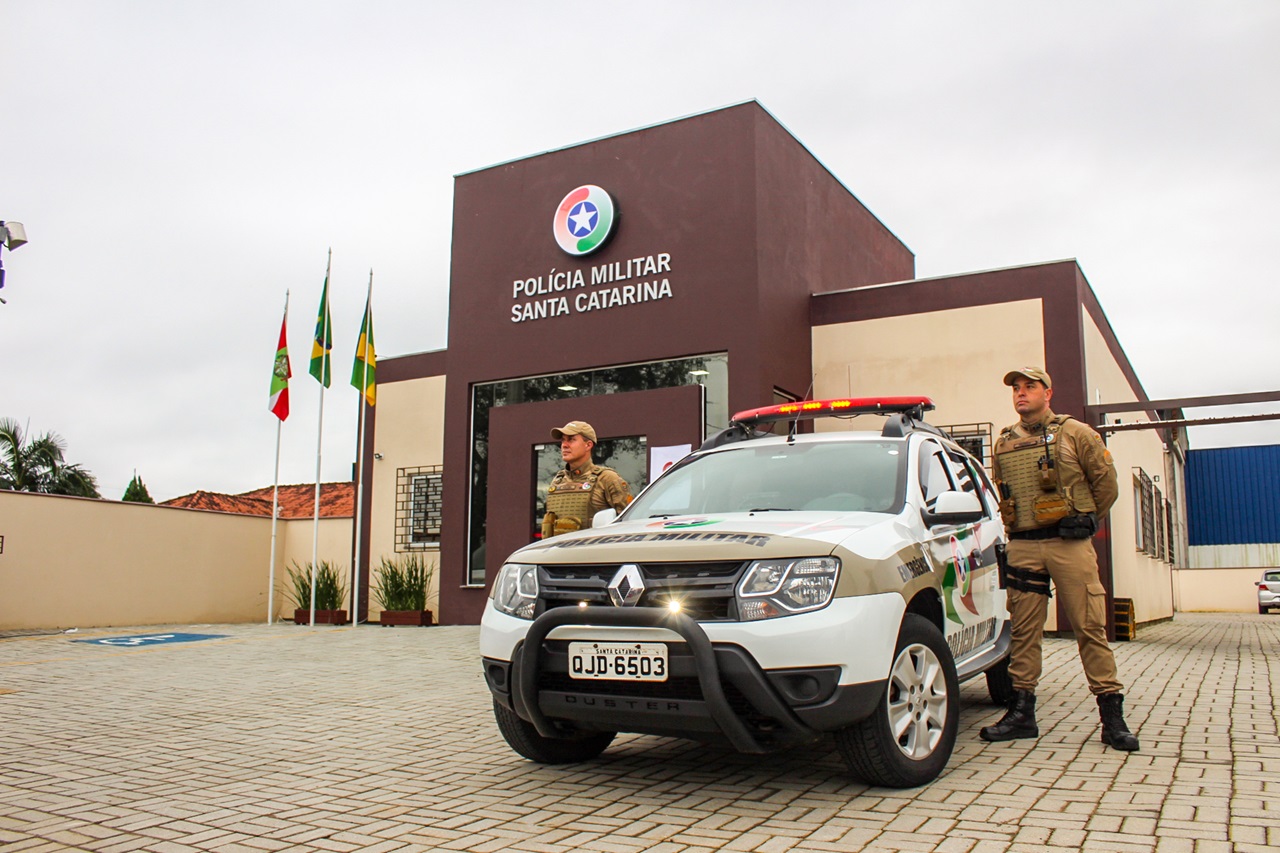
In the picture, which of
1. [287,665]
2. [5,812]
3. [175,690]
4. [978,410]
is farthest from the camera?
[978,410]

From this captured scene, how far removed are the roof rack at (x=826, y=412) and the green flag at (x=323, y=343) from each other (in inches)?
522

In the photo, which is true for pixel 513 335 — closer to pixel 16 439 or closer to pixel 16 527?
pixel 16 527

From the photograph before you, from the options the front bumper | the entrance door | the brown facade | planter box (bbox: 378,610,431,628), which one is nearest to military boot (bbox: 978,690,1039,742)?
the front bumper

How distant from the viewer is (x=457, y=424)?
636 inches

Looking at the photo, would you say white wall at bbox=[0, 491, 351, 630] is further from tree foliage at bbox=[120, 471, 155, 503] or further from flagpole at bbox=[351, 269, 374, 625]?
tree foliage at bbox=[120, 471, 155, 503]

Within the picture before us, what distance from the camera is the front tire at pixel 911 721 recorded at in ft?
13.8

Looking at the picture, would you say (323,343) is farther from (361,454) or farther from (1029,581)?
(1029,581)

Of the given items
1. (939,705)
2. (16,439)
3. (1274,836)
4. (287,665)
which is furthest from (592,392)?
(16,439)

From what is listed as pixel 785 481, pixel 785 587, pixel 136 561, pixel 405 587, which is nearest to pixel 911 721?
pixel 785 587

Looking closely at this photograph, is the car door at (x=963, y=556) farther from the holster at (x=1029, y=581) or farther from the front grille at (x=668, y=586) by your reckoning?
the front grille at (x=668, y=586)

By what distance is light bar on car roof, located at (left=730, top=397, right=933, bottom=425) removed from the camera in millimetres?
6090

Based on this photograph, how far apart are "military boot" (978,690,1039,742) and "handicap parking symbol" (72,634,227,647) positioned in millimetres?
10839

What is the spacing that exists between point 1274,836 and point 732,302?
1064cm

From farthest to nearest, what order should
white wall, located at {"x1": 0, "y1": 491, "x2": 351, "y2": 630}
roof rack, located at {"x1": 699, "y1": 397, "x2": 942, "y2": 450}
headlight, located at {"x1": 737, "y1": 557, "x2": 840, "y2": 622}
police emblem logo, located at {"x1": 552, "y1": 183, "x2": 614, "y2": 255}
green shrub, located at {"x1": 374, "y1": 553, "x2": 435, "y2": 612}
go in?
green shrub, located at {"x1": 374, "y1": 553, "x2": 435, "y2": 612} < white wall, located at {"x1": 0, "y1": 491, "x2": 351, "y2": 630} < police emblem logo, located at {"x1": 552, "y1": 183, "x2": 614, "y2": 255} < roof rack, located at {"x1": 699, "y1": 397, "x2": 942, "y2": 450} < headlight, located at {"x1": 737, "y1": 557, "x2": 840, "y2": 622}
